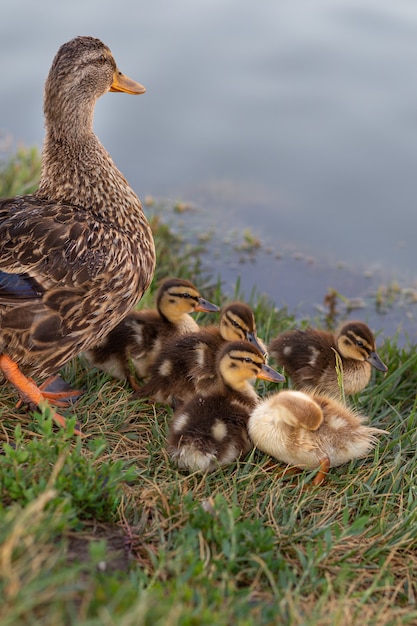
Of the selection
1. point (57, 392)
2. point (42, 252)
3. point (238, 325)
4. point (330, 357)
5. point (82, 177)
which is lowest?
point (57, 392)

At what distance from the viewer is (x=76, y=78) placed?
349 centimetres

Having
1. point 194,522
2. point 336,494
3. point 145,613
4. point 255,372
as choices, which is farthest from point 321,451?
point 145,613

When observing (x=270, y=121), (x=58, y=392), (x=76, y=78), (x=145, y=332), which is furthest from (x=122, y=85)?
(x=270, y=121)

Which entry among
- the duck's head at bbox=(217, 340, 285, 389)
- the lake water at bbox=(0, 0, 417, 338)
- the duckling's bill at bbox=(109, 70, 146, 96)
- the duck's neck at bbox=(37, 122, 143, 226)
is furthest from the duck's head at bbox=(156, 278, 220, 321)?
the lake water at bbox=(0, 0, 417, 338)

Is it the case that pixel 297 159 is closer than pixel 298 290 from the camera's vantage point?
No

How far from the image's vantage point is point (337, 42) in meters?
6.60

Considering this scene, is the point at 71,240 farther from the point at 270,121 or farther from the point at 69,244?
the point at 270,121

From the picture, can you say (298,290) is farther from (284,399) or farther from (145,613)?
(145,613)

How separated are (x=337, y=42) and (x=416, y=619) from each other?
5.22m

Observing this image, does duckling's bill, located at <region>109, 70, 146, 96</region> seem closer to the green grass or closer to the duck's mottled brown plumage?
the duck's mottled brown plumage

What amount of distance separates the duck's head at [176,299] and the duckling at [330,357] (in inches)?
17.2

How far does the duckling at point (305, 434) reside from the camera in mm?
3000

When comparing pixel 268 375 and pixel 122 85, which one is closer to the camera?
pixel 268 375

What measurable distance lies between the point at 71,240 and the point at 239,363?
0.80m
